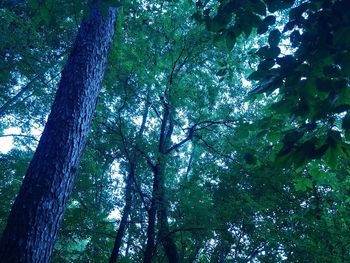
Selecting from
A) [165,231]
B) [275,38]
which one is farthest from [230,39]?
[165,231]

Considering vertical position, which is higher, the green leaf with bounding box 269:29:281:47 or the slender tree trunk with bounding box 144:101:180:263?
the slender tree trunk with bounding box 144:101:180:263

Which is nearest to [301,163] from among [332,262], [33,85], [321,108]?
[321,108]

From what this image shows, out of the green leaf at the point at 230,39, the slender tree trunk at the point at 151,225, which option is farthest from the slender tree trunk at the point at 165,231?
the green leaf at the point at 230,39

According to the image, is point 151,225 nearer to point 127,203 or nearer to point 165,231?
point 165,231

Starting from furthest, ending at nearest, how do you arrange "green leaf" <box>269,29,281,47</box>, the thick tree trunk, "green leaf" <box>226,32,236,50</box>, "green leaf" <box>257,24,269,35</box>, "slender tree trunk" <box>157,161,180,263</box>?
"slender tree trunk" <box>157,161,180,263</box> < the thick tree trunk < "green leaf" <box>226,32,236,50</box> < "green leaf" <box>257,24,269,35</box> < "green leaf" <box>269,29,281,47</box>

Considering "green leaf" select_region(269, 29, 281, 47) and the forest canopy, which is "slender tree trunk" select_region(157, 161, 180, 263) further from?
"green leaf" select_region(269, 29, 281, 47)

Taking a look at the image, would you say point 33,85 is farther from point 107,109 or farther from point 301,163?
point 301,163

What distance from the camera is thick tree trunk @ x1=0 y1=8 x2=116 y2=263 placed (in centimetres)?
275

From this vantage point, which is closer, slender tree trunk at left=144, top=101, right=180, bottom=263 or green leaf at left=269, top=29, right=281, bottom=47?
green leaf at left=269, top=29, right=281, bottom=47

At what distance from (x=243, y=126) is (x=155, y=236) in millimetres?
7800

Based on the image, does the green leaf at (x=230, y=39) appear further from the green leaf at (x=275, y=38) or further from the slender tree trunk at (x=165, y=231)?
the slender tree trunk at (x=165, y=231)

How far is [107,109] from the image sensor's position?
881 cm

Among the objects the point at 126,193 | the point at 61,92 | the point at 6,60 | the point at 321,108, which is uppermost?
the point at 6,60

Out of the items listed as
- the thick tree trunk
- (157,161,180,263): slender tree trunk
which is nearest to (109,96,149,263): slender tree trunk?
(157,161,180,263): slender tree trunk
